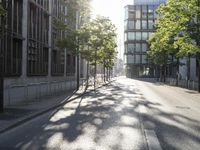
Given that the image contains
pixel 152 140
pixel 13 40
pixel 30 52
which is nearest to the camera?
pixel 152 140

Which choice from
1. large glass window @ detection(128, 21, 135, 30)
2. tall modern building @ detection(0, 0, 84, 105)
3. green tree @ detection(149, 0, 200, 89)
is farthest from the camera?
large glass window @ detection(128, 21, 135, 30)

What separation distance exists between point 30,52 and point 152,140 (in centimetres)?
2540

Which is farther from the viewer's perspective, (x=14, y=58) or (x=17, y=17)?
(x=17, y=17)

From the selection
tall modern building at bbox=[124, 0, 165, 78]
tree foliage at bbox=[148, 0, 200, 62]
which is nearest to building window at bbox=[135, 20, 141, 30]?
tall modern building at bbox=[124, 0, 165, 78]

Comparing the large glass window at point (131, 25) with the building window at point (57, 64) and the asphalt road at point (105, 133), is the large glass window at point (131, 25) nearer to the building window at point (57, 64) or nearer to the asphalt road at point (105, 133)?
the building window at point (57, 64)

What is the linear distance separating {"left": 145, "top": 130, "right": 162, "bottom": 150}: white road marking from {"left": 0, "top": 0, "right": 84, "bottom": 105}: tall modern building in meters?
8.28

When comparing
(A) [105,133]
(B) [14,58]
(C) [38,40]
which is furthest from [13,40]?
(A) [105,133]

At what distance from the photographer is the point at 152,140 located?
8.27 metres

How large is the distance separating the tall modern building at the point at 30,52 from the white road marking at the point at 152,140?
8.28 metres

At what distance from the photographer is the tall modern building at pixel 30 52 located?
19.6m

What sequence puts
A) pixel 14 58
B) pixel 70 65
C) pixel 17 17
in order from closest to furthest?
pixel 14 58, pixel 17 17, pixel 70 65

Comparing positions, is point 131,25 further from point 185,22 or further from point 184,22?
point 184,22

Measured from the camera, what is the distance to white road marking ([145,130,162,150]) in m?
7.50

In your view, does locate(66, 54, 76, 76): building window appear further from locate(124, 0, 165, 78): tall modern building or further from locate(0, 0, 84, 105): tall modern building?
locate(124, 0, 165, 78): tall modern building
